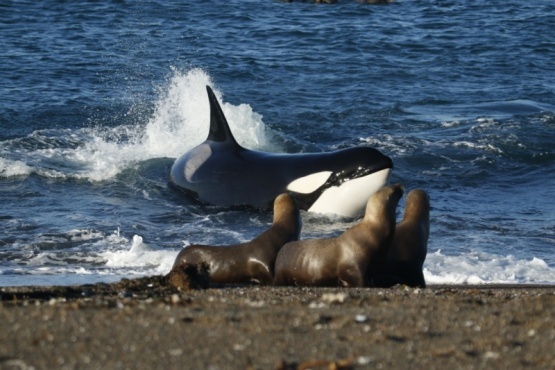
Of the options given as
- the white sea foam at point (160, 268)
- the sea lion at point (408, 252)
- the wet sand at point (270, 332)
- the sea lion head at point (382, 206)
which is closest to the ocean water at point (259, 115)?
the white sea foam at point (160, 268)

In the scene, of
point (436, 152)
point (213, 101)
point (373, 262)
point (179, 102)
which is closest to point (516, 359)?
point (373, 262)

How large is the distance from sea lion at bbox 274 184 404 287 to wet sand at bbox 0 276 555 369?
75.6 inches

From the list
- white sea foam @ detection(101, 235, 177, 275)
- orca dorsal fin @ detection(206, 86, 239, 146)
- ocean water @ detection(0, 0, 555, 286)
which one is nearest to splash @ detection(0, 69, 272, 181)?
ocean water @ detection(0, 0, 555, 286)

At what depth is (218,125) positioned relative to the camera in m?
16.4

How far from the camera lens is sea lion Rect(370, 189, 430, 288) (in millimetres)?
10453

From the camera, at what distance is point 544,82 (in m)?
26.2

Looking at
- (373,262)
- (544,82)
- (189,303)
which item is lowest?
(544,82)

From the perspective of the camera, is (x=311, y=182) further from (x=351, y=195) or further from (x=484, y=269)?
(x=484, y=269)

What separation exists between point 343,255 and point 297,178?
5184mm

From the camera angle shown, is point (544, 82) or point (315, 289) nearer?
point (315, 289)

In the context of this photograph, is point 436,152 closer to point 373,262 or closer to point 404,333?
point 373,262

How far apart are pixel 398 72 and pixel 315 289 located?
18.6m

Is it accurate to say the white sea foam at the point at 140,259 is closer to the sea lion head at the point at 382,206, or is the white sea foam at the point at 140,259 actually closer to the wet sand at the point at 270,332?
the sea lion head at the point at 382,206

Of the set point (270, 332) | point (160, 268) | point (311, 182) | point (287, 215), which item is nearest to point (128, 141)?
point (311, 182)
